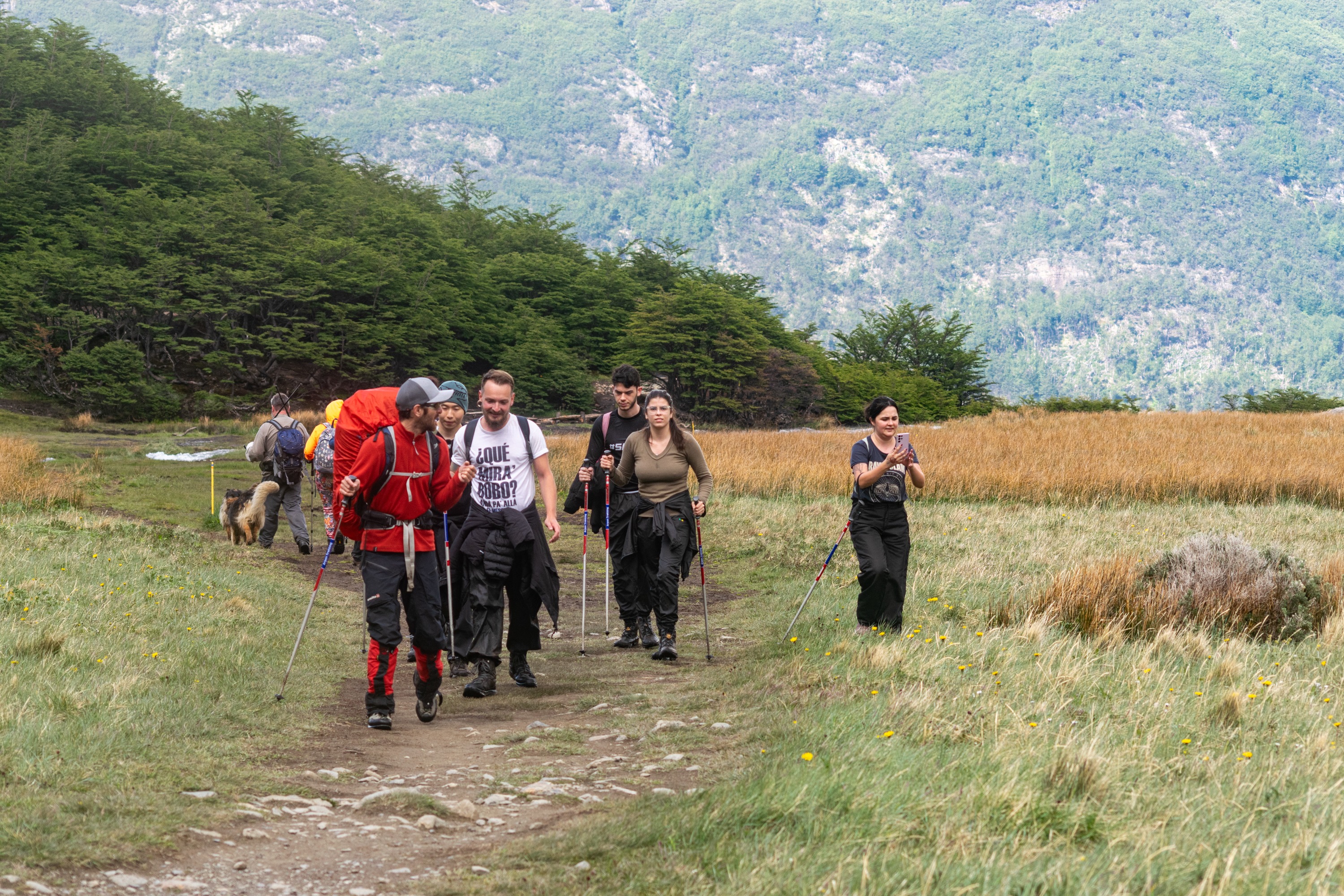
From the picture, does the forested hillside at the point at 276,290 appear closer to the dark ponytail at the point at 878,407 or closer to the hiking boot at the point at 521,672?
the hiking boot at the point at 521,672

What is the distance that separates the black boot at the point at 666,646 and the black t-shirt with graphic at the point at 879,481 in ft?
6.25

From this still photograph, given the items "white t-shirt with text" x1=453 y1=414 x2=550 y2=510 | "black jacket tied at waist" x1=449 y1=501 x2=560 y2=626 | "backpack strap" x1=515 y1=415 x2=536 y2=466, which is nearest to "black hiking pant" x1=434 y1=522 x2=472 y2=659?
"black jacket tied at waist" x1=449 y1=501 x2=560 y2=626

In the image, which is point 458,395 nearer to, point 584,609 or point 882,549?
point 584,609

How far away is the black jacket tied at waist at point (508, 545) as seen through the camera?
778 centimetres

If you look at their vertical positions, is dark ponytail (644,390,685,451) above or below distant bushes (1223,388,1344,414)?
below

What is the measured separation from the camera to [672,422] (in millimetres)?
9180

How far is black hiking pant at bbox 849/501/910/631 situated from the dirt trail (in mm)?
1401

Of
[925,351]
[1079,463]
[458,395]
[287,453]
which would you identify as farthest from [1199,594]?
[925,351]

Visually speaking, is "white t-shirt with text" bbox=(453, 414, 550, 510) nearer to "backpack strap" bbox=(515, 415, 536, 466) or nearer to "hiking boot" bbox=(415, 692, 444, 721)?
"backpack strap" bbox=(515, 415, 536, 466)

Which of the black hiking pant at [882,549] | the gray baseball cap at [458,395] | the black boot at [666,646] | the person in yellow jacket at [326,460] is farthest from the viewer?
the person in yellow jacket at [326,460]

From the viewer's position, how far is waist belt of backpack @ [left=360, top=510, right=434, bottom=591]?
6637mm

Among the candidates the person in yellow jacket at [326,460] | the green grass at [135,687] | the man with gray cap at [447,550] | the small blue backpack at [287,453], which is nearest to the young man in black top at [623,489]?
the man with gray cap at [447,550]

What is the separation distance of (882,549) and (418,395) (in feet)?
12.4

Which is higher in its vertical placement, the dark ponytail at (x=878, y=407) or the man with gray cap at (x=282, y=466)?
the dark ponytail at (x=878, y=407)
